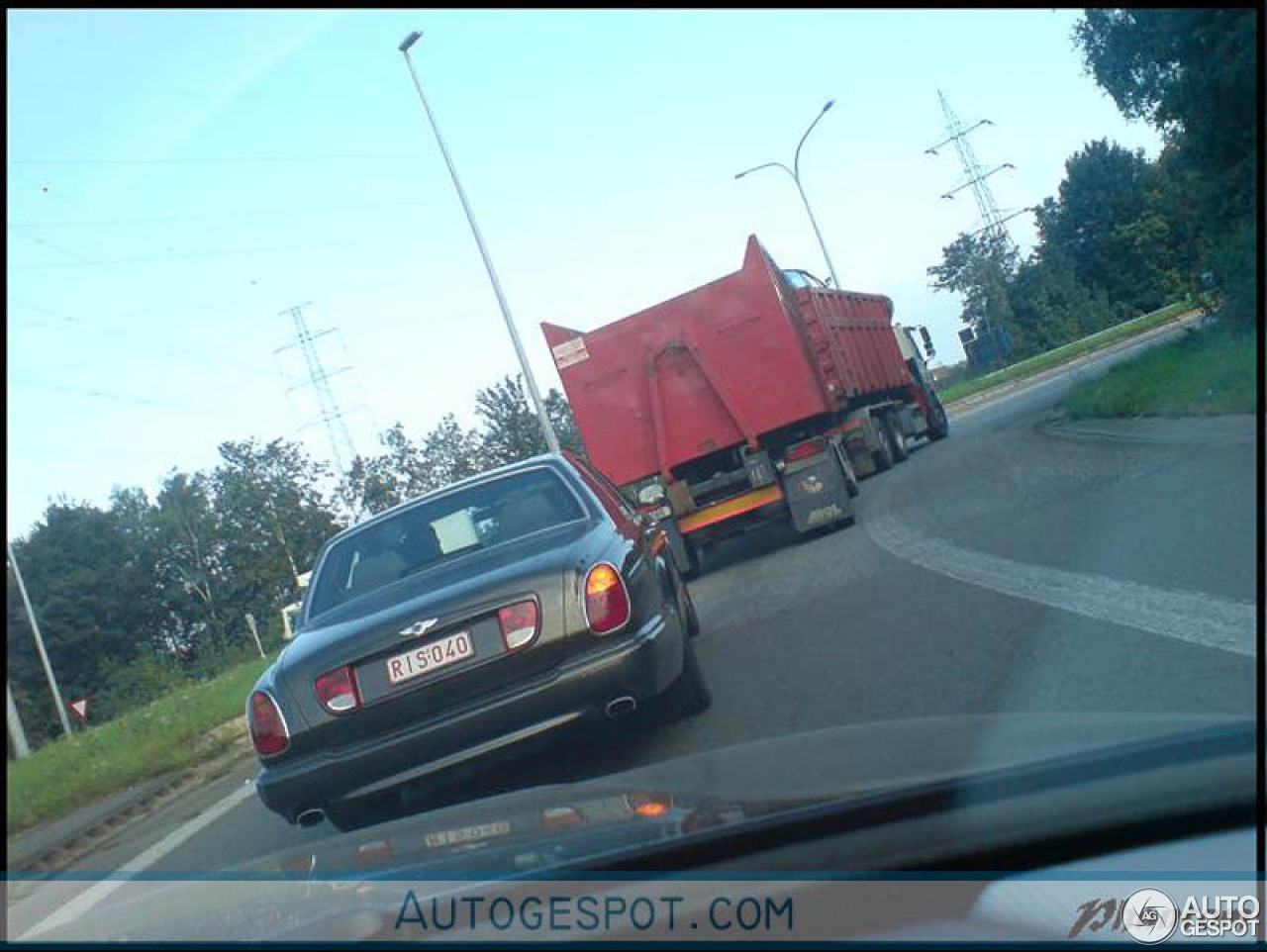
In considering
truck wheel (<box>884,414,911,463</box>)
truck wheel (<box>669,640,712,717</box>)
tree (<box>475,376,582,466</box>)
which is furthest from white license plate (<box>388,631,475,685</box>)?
tree (<box>475,376,582,466</box>)

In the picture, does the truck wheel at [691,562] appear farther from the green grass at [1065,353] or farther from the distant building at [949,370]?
the distant building at [949,370]

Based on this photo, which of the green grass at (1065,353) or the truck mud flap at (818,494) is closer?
the truck mud flap at (818,494)

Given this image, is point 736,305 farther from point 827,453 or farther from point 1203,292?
point 1203,292

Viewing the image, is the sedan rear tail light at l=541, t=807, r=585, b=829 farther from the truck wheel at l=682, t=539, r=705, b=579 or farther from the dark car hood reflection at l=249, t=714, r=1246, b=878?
the truck wheel at l=682, t=539, r=705, b=579

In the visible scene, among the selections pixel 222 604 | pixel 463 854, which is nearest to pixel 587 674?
pixel 463 854

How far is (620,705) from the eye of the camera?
580cm

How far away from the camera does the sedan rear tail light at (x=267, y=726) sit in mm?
5723

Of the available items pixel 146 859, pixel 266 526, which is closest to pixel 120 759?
pixel 146 859

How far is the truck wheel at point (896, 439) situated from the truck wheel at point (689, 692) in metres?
14.4

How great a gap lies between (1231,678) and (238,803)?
636 cm

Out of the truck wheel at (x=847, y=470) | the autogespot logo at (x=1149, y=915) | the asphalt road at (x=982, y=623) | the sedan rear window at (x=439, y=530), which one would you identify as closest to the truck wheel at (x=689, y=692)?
the asphalt road at (x=982, y=623)

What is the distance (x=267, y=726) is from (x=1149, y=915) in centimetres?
434

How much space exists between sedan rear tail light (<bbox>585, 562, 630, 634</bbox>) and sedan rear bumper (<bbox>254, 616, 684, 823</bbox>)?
5.8 inches

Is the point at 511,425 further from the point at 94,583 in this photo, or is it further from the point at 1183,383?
the point at 1183,383
